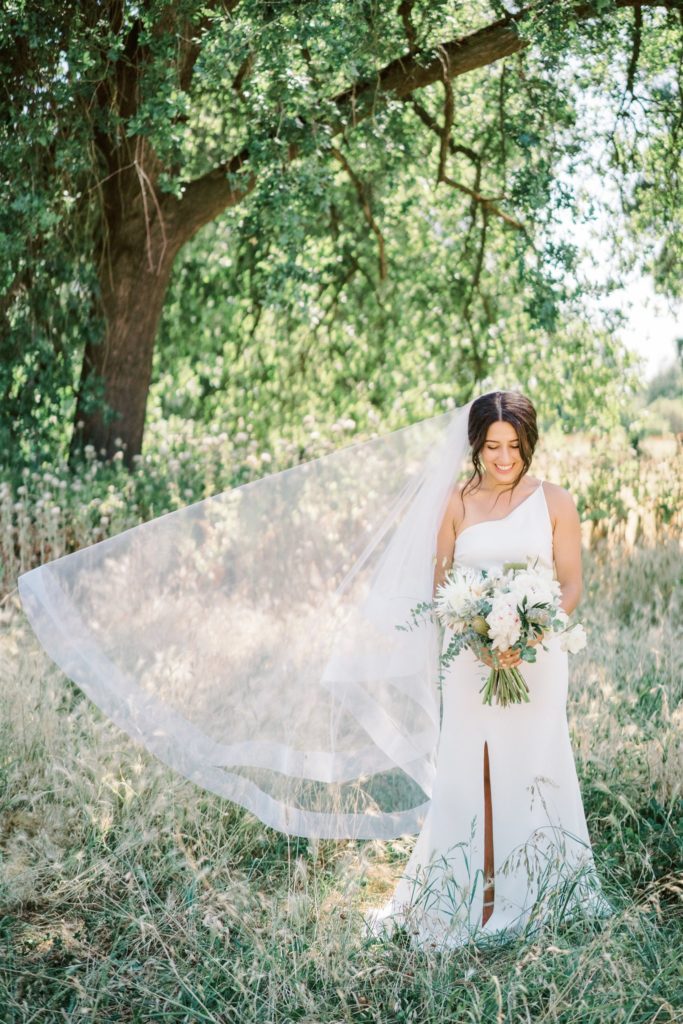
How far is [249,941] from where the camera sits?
3.73m

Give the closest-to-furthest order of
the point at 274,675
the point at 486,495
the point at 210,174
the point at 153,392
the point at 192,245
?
the point at 486,495 < the point at 274,675 < the point at 210,174 < the point at 192,245 < the point at 153,392

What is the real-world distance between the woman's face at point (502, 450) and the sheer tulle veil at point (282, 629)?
0.25m

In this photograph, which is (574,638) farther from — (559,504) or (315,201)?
(315,201)

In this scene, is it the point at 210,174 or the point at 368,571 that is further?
the point at 210,174

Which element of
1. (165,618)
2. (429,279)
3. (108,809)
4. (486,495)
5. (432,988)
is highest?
(429,279)

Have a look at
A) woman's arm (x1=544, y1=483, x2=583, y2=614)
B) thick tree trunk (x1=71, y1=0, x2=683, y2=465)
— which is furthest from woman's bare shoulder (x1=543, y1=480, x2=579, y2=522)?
thick tree trunk (x1=71, y1=0, x2=683, y2=465)

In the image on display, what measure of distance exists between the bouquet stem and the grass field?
0.72 meters

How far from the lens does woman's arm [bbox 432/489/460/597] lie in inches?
162

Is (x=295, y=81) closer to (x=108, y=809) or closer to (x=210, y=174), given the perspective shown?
(x=210, y=174)

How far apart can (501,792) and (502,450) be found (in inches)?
50.2

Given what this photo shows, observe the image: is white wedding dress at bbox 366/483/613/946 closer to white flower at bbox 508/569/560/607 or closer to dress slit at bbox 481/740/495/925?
dress slit at bbox 481/740/495/925

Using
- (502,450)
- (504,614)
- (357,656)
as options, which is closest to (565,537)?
(502,450)

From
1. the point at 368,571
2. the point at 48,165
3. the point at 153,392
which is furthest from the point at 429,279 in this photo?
the point at 368,571

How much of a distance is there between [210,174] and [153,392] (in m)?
3.15
